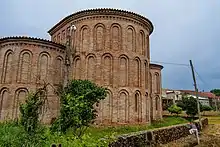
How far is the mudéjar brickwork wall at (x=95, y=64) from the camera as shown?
20.6m

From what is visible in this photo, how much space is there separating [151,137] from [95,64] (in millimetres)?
10488

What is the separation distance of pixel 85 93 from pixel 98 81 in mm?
5719

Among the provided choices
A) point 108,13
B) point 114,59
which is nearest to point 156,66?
point 114,59

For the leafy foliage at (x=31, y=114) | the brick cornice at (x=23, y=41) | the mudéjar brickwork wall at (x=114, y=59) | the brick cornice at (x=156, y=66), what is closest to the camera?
the leafy foliage at (x=31, y=114)

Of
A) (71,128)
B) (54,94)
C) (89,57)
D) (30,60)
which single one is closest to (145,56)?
(89,57)

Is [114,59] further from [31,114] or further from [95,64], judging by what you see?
[31,114]

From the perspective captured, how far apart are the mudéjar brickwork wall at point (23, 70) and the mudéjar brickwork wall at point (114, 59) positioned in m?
2.71

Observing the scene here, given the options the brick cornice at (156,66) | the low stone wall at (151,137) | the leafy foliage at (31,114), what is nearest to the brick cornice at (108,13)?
the brick cornice at (156,66)

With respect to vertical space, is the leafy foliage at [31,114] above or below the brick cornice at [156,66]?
below

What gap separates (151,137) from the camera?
13.4 metres

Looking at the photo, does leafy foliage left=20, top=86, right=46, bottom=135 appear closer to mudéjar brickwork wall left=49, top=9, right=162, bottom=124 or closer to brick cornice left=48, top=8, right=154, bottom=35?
mudéjar brickwork wall left=49, top=9, right=162, bottom=124

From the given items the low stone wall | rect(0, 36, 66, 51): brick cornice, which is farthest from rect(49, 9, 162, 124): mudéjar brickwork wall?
the low stone wall

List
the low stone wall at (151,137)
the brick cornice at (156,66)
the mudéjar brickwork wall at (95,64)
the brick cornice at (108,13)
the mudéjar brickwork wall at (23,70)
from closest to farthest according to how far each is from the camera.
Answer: the low stone wall at (151,137) → the mudéjar brickwork wall at (23,70) → the mudéjar brickwork wall at (95,64) → the brick cornice at (108,13) → the brick cornice at (156,66)

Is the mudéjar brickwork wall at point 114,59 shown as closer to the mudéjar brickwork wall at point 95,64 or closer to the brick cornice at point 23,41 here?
the mudéjar brickwork wall at point 95,64
